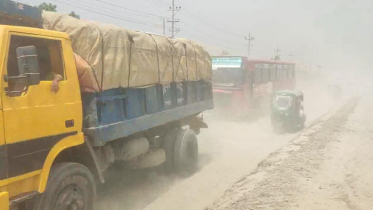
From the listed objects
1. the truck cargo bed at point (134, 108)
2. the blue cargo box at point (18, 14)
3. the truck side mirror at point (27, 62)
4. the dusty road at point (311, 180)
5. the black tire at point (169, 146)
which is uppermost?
the blue cargo box at point (18, 14)

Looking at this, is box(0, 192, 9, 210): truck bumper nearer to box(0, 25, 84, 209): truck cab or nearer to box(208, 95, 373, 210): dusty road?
box(0, 25, 84, 209): truck cab

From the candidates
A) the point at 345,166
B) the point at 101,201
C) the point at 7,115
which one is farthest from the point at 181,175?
the point at 7,115

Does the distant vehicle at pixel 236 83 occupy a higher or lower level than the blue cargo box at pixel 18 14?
lower

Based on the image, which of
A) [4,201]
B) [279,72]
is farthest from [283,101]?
[4,201]

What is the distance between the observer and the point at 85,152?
473cm

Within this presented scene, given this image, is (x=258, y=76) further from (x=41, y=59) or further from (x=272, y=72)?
(x=41, y=59)

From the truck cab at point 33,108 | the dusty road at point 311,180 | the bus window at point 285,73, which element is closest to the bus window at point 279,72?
the bus window at point 285,73

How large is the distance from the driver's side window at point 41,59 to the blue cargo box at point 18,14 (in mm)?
443

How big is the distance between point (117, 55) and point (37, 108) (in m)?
1.74

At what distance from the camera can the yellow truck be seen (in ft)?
11.5

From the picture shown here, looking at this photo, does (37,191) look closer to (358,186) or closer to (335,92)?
(358,186)

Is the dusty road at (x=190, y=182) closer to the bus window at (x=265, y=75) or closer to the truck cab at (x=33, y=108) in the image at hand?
the truck cab at (x=33, y=108)

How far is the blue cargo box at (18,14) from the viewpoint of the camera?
4051 mm

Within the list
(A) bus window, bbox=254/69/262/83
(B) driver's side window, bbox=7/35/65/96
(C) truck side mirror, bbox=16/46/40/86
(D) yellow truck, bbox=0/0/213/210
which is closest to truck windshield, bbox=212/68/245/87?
(A) bus window, bbox=254/69/262/83
